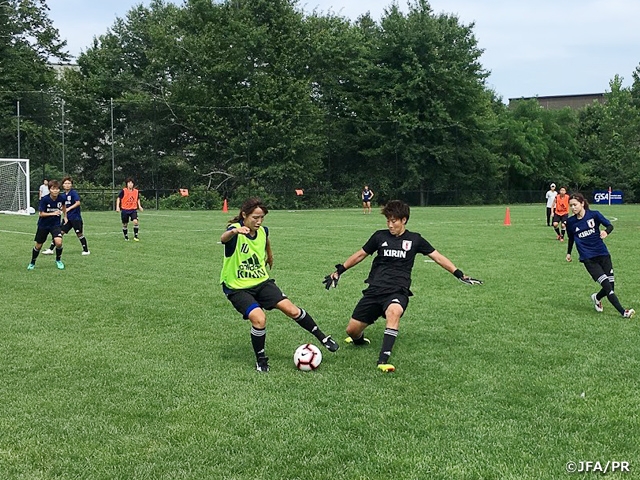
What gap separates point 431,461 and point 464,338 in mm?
3482

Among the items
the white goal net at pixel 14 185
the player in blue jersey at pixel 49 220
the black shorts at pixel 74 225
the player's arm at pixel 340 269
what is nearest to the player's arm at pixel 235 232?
the player's arm at pixel 340 269

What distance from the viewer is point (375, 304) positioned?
6.60 metres

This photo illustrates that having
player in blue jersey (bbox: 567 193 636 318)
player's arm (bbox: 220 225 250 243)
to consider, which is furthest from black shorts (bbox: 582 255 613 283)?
player's arm (bbox: 220 225 250 243)

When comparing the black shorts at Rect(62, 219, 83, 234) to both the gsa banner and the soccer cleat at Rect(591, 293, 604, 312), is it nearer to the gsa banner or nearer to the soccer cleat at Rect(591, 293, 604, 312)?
the soccer cleat at Rect(591, 293, 604, 312)

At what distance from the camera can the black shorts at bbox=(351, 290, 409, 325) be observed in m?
6.54

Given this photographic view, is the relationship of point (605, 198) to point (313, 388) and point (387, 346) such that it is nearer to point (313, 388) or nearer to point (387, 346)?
point (387, 346)

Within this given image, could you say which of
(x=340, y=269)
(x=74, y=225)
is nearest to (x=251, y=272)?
(x=340, y=269)

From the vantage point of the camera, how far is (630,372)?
5906mm

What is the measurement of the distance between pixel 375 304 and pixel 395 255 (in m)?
0.56

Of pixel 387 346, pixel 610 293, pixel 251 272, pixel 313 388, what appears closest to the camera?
pixel 313 388

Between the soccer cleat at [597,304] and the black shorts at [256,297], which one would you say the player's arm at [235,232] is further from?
the soccer cleat at [597,304]

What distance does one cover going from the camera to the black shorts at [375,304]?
6535 millimetres

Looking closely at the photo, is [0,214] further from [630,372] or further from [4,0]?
[630,372]

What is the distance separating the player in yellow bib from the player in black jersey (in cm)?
49
